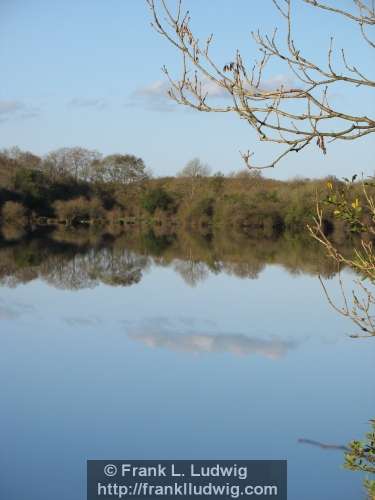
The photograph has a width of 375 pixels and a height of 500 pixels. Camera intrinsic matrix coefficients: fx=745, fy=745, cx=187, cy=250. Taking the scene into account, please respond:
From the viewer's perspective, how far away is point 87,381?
6734 mm

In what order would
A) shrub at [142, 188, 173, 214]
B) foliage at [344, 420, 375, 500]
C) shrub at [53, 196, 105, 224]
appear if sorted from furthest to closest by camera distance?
shrub at [142, 188, 173, 214] < shrub at [53, 196, 105, 224] < foliage at [344, 420, 375, 500]

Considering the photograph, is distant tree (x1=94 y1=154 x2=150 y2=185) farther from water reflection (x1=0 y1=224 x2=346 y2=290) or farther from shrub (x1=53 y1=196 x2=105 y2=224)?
water reflection (x1=0 y1=224 x2=346 y2=290)

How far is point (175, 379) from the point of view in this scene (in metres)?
6.79

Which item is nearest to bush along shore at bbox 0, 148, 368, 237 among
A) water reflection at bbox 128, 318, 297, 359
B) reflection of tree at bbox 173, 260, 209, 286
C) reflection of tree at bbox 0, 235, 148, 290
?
reflection of tree at bbox 0, 235, 148, 290

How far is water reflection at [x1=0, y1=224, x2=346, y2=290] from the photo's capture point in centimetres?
1461

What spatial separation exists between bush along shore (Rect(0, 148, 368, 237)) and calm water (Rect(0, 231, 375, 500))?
14241mm

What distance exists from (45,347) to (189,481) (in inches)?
169

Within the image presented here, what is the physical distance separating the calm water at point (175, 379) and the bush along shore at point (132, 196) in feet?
46.7

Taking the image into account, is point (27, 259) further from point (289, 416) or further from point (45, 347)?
point (289, 416)

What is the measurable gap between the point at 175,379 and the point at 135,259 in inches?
442

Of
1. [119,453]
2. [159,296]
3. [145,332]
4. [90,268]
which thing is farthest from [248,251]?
[119,453]

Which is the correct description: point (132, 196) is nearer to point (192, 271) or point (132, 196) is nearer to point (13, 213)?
point (13, 213)

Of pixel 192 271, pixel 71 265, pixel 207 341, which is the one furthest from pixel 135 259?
pixel 207 341

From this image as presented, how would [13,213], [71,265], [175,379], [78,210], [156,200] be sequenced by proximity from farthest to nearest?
[156,200] → [78,210] → [13,213] → [71,265] → [175,379]
